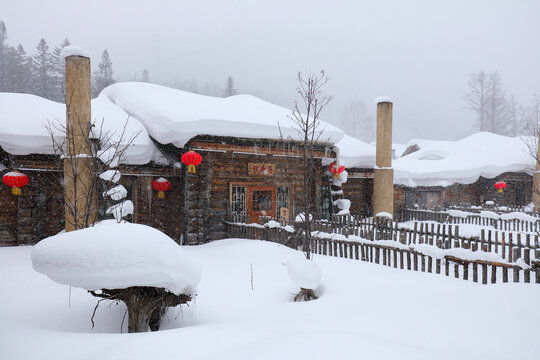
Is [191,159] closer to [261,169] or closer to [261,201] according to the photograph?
[261,169]

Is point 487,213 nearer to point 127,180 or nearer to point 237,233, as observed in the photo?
point 237,233

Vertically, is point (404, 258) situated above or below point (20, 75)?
below

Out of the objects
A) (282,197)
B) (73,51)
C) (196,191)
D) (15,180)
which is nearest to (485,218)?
(282,197)

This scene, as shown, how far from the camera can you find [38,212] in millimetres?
11570

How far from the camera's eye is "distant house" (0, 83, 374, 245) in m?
11.3

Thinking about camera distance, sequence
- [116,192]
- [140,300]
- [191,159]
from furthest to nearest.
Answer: [191,159], [116,192], [140,300]

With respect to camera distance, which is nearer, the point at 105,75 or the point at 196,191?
the point at 196,191

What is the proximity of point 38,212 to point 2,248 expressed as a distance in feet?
4.61

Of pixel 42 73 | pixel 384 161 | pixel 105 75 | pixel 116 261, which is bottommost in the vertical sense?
pixel 116 261

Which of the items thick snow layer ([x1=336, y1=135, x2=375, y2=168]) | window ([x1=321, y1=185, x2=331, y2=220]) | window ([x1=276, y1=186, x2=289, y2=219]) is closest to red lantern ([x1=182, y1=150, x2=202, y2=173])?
window ([x1=276, y1=186, x2=289, y2=219])

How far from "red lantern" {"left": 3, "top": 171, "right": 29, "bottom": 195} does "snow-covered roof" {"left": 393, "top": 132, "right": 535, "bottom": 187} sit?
55.7 ft

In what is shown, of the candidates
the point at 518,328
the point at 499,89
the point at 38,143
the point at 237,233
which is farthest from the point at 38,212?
the point at 499,89

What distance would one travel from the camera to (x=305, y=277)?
20.5ft

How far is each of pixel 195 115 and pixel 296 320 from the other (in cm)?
875
